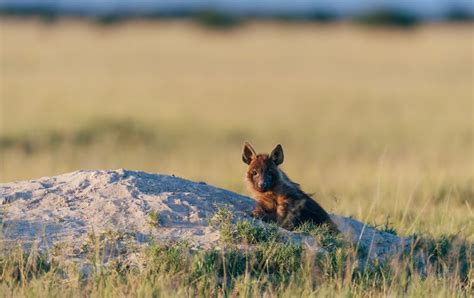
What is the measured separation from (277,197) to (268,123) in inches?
518

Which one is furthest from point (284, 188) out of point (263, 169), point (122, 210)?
point (122, 210)

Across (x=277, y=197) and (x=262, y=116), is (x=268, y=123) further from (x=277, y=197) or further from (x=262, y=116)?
(x=277, y=197)

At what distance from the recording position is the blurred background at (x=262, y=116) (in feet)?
43.2

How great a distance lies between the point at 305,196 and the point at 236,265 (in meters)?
0.92

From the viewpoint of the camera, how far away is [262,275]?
7.11m

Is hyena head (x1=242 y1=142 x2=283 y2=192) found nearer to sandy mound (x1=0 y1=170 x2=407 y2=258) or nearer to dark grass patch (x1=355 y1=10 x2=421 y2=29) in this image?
sandy mound (x1=0 y1=170 x2=407 y2=258)

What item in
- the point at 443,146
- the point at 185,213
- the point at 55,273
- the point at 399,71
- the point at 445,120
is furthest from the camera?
the point at 399,71

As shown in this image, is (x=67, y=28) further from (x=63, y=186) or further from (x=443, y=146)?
(x=63, y=186)

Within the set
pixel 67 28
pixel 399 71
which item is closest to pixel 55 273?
pixel 399 71

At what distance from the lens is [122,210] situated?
778cm

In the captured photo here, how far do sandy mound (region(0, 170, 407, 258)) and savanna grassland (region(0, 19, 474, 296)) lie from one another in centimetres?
68

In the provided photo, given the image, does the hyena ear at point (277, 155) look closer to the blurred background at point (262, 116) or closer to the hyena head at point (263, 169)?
the hyena head at point (263, 169)

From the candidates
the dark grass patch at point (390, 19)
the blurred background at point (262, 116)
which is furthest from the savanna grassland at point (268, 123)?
the dark grass patch at point (390, 19)

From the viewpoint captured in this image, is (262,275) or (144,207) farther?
(144,207)
